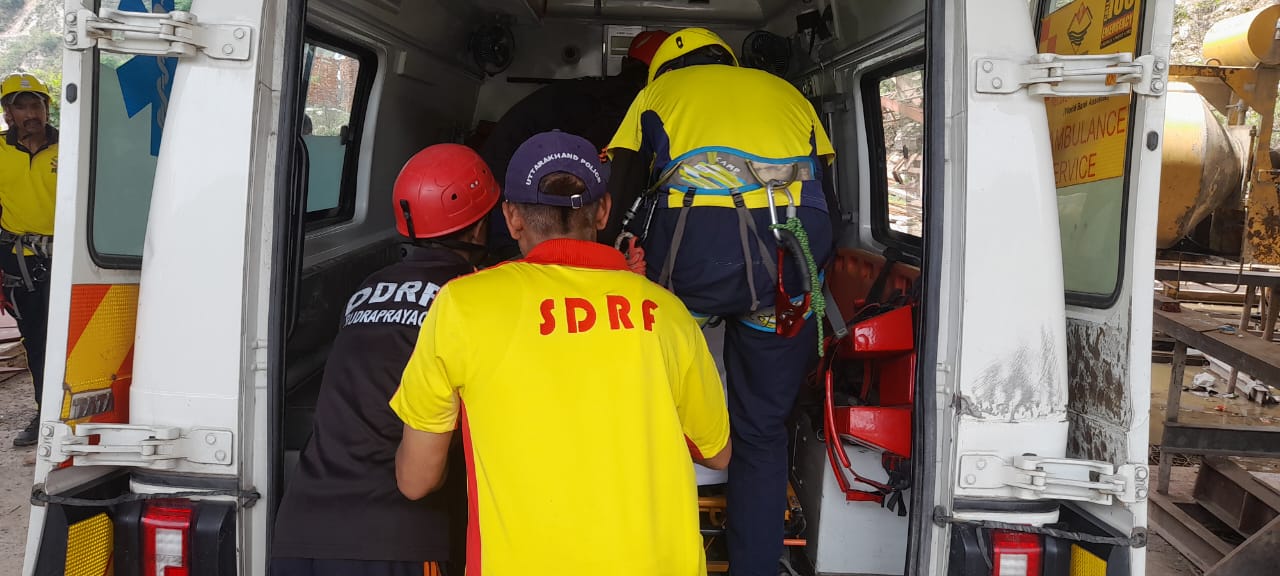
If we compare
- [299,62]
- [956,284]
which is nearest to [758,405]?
[956,284]

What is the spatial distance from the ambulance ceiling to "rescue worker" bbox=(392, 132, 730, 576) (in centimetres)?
405

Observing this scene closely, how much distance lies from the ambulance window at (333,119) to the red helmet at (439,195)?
5.49 feet

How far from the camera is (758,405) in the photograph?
270cm

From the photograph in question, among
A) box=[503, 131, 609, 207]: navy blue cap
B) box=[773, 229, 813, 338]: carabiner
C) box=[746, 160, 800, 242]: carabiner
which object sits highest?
box=[746, 160, 800, 242]: carabiner

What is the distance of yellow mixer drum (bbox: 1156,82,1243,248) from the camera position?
614cm

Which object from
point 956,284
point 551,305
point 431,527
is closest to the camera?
point 551,305

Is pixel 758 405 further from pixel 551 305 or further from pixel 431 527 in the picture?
pixel 551 305

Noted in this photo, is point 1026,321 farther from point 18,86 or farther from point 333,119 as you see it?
point 18,86

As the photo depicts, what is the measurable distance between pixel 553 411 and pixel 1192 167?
638cm

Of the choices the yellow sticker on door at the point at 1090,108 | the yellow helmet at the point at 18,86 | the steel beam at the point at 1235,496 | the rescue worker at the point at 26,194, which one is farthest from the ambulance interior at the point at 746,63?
the yellow helmet at the point at 18,86

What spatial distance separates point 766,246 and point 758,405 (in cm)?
52

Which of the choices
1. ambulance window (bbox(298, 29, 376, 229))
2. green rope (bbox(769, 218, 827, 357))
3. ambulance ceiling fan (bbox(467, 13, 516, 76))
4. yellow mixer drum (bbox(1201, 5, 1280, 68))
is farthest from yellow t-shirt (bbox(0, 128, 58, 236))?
yellow mixer drum (bbox(1201, 5, 1280, 68))

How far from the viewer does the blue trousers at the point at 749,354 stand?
2572 millimetres

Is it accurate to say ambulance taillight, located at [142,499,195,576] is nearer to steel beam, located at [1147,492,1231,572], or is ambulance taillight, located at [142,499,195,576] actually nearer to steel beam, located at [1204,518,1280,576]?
steel beam, located at [1204,518,1280,576]
